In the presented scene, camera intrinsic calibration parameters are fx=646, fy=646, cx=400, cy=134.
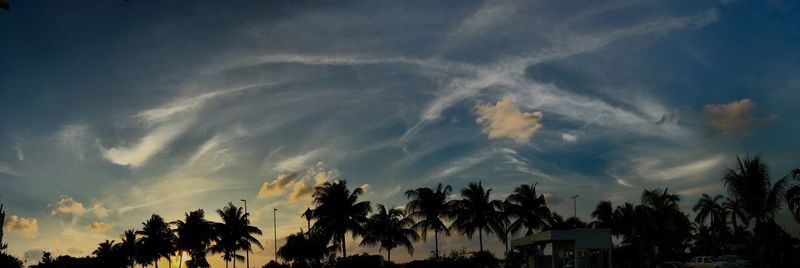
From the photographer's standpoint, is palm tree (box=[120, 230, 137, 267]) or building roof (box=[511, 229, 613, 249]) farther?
palm tree (box=[120, 230, 137, 267])

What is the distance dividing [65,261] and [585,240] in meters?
62.8

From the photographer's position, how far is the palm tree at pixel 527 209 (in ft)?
231

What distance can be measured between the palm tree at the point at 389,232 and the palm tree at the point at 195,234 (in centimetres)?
2413

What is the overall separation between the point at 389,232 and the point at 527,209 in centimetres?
1532

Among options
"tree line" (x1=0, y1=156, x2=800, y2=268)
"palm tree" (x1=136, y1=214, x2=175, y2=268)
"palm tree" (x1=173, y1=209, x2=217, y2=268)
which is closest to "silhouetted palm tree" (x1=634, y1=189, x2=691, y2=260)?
"tree line" (x1=0, y1=156, x2=800, y2=268)

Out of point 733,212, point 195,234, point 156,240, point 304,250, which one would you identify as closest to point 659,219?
point 733,212

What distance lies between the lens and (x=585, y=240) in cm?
4100

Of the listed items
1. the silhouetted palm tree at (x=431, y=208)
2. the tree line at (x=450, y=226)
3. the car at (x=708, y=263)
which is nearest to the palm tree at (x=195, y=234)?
the tree line at (x=450, y=226)

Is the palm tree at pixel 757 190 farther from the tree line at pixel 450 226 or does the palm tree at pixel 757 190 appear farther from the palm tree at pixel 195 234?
the palm tree at pixel 195 234

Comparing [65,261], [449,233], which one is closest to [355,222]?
[449,233]

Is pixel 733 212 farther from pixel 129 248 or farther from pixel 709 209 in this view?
pixel 129 248

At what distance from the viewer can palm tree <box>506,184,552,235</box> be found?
231 feet

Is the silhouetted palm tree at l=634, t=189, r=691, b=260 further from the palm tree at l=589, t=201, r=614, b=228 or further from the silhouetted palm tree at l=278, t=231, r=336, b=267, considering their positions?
the silhouetted palm tree at l=278, t=231, r=336, b=267

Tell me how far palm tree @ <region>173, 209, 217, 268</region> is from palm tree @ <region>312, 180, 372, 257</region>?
22850 mm
